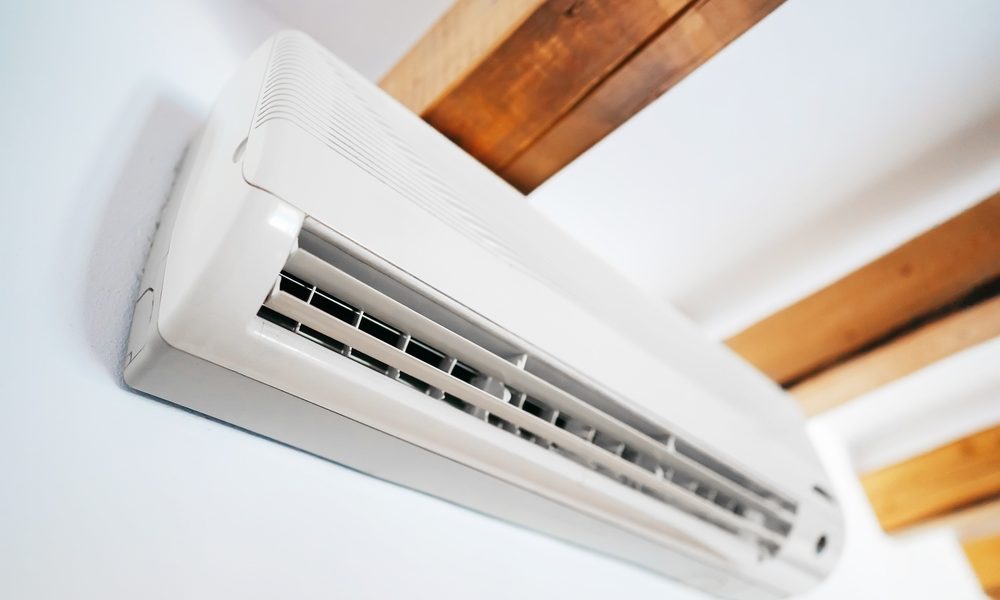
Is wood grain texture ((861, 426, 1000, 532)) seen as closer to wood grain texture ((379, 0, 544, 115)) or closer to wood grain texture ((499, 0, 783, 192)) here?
wood grain texture ((499, 0, 783, 192))

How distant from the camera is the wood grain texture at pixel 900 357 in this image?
121cm

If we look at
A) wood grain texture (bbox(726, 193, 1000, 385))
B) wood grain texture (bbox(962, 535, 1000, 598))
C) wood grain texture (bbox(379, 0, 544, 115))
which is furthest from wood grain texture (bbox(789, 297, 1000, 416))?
wood grain texture (bbox(962, 535, 1000, 598))

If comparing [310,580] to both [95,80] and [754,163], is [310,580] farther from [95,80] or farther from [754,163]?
[754,163]

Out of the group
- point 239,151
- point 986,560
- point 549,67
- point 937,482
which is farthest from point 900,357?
point 986,560

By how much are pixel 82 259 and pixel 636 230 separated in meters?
0.85

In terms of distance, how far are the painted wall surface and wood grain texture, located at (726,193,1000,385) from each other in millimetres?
760

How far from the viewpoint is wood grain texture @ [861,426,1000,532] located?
174 centimetres

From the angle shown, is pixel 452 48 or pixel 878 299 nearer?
pixel 452 48

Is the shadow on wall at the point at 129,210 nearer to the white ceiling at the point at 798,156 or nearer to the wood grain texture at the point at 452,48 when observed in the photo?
the wood grain texture at the point at 452,48

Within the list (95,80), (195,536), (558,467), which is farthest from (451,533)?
(95,80)

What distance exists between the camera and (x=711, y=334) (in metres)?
1.41

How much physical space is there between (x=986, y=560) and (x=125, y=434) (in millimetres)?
2721

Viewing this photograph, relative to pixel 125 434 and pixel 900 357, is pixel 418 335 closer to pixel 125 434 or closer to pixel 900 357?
pixel 125 434

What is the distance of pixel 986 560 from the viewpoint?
2312mm
